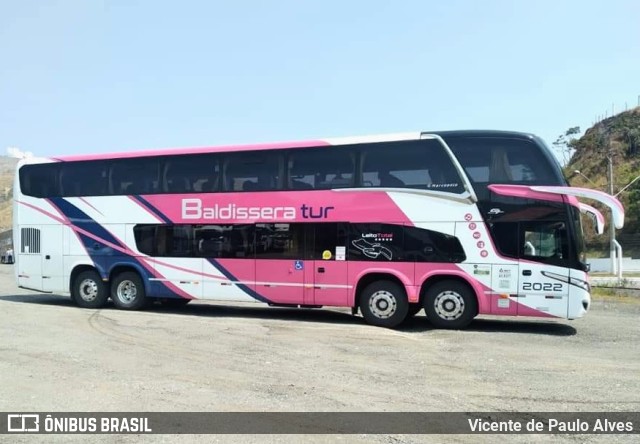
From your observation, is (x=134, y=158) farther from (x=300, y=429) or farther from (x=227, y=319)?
(x=300, y=429)

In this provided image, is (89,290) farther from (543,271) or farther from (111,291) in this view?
(543,271)

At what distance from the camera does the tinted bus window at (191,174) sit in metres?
12.3

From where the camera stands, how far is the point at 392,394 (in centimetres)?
588

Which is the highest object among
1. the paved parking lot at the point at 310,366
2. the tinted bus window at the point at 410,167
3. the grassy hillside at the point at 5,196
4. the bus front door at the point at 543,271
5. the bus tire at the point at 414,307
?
the grassy hillside at the point at 5,196

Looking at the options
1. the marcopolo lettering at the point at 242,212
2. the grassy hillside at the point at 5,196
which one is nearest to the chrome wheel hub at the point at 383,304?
the marcopolo lettering at the point at 242,212

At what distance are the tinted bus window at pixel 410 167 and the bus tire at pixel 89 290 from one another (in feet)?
25.7

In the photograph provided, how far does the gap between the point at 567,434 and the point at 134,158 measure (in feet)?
37.5

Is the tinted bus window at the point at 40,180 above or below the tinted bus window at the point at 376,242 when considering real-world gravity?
above

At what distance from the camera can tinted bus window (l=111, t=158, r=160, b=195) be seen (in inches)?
508

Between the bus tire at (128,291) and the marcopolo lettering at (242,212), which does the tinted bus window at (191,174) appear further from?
the bus tire at (128,291)

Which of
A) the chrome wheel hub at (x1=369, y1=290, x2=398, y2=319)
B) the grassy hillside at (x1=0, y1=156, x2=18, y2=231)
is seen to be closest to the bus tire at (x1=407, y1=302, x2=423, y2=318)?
the chrome wheel hub at (x1=369, y1=290, x2=398, y2=319)

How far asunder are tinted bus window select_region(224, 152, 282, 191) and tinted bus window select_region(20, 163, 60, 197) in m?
5.34

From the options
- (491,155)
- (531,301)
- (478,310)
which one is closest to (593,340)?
(531,301)

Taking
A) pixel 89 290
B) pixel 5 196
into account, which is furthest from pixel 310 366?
pixel 5 196
